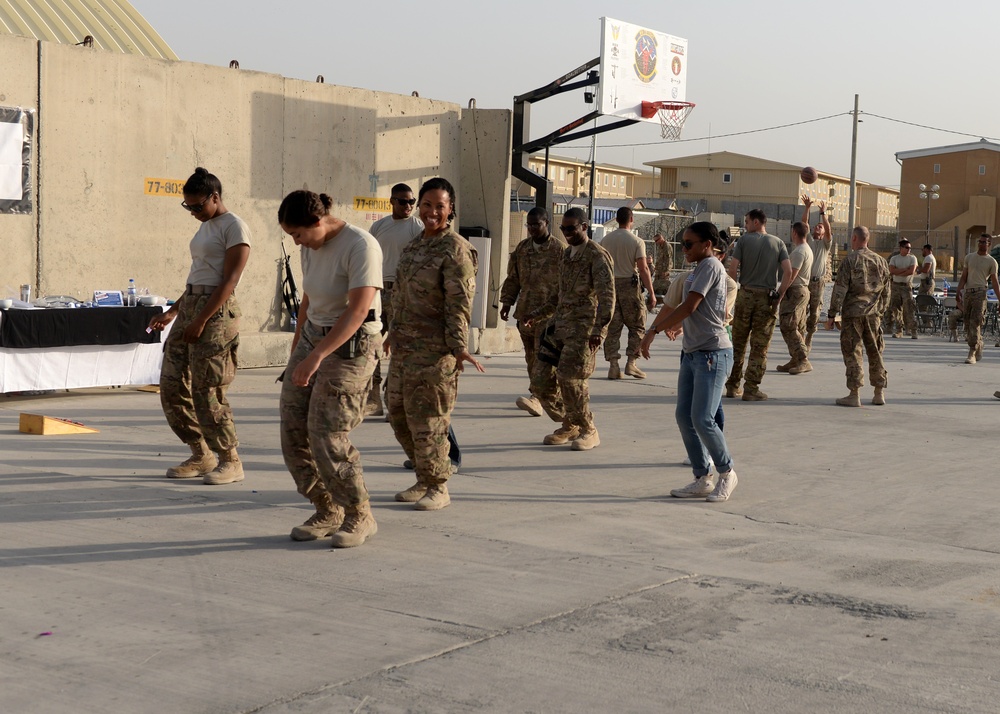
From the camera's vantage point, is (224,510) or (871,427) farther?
(871,427)

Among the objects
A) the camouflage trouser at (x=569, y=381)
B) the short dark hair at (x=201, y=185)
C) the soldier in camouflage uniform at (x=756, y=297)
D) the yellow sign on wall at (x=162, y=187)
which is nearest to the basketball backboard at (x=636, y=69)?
the soldier in camouflage uniform at (x=756, y=297)

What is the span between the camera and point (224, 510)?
6.71m

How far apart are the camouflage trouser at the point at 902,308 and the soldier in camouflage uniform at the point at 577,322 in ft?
48.2

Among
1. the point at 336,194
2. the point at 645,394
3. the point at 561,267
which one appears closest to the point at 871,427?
the point at 645,394

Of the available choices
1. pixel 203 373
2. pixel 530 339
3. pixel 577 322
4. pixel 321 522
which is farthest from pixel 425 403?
pixel 530 339

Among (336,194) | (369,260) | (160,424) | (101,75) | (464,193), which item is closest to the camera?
(369,260)

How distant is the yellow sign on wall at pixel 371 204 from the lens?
15102mm

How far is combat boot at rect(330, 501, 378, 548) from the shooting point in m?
5.91

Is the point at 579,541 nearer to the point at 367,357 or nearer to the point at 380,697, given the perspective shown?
the point at 367,357

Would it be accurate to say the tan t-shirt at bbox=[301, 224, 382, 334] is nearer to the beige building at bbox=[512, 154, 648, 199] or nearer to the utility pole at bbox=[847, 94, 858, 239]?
the utility pole at bbox=[847, 94, 858, 239]

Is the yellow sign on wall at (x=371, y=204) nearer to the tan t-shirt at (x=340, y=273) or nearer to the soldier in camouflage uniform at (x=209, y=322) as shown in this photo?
the soldier in camouflage uniform at (x=209, y=322)

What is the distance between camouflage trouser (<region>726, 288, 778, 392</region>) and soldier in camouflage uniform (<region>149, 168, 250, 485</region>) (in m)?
6.35

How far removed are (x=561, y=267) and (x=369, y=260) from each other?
3.55m

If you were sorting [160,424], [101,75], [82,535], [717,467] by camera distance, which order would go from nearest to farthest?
[82,535] → [717,467] → [160,424] → [101,75]
